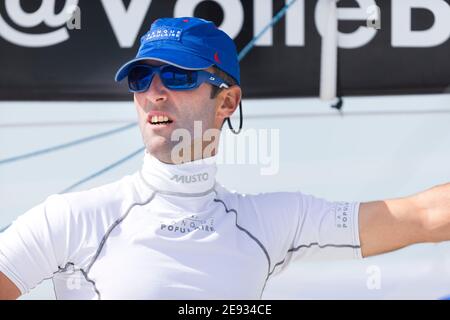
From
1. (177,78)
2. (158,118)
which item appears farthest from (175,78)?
(158,118)

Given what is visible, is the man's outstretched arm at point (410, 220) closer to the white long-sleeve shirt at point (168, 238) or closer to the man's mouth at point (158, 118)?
the white long-sleeve shirt at point (168, 238)

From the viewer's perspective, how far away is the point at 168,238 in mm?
1475

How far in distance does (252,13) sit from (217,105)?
467 mm

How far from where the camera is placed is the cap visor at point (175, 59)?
4.74ft

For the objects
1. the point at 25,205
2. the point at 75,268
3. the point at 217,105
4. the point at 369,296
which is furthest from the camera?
the point at 369,296

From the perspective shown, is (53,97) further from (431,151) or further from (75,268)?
(431,151)

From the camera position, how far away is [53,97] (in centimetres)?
187

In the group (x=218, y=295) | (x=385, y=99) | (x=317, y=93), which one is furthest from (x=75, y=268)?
(x=385, y=99)

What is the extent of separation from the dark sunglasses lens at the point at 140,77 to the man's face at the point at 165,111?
1 cm

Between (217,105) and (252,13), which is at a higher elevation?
(252,13)

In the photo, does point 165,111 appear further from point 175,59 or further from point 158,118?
point 175,59

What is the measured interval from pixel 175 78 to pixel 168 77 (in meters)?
0.02

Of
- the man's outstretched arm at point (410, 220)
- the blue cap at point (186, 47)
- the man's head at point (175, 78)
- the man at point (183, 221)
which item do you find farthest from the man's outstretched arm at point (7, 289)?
the man's outstretched arm at point (410, 220)

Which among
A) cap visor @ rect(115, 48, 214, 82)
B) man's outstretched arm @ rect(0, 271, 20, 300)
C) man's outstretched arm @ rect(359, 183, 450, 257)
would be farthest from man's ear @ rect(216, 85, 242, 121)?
man's outstretched arm @ rect(0, 271, 20, 300)
